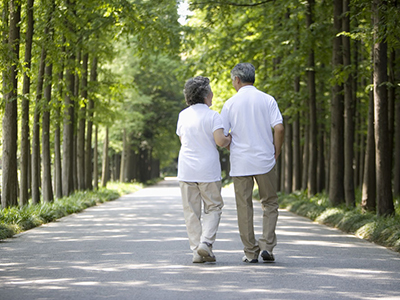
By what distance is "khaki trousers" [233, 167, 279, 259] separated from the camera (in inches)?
294

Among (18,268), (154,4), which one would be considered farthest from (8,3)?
(18,268)

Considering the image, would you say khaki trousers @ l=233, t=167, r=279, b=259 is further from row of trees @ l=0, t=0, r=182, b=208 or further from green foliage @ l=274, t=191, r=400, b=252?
row of trees @ l=0, t=0, r=182, b=208

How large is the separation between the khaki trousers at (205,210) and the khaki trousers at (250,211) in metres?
0.25

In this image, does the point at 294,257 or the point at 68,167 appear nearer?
the point at 294,257

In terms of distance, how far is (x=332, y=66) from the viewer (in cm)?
1766

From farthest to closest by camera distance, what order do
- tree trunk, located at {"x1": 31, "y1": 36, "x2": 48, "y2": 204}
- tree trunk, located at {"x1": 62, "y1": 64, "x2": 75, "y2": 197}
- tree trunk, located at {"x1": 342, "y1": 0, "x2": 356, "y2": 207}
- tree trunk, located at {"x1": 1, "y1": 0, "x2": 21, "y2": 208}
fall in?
tree trunk, located at {"x1": 62, "y1": 64, "x2": 75, "y2": 197} < tree trunk, located at {"x1": 31, "y1": 36, "x2": 48, "y2": 204} < tree trunk, located at {"x1": 342, "y1": 0, "x2": 356, "y2": 207} < tree trunk, located at {"x1": 1, "y1": 0, "x2": 21, "y2": 208}

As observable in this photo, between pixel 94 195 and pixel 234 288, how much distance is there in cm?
1940

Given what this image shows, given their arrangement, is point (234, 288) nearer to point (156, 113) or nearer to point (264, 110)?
point (264, 110)

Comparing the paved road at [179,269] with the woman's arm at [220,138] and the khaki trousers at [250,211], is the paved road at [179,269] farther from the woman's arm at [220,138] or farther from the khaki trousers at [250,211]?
the woman's arm at [220,138]

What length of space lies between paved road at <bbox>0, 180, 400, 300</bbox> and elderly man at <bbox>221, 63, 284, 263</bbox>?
0.35 m

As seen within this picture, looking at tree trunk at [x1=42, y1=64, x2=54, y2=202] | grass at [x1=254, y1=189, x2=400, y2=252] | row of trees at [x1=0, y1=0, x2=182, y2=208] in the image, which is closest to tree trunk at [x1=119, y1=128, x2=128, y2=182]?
row of trees at [x1=0, y1=0, x2=182, y2=208]

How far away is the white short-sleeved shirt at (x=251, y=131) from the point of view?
744cm

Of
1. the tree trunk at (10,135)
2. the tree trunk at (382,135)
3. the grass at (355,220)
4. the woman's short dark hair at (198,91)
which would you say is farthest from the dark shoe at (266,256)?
the tree trunk at (10,135)

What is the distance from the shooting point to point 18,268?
291 inches
